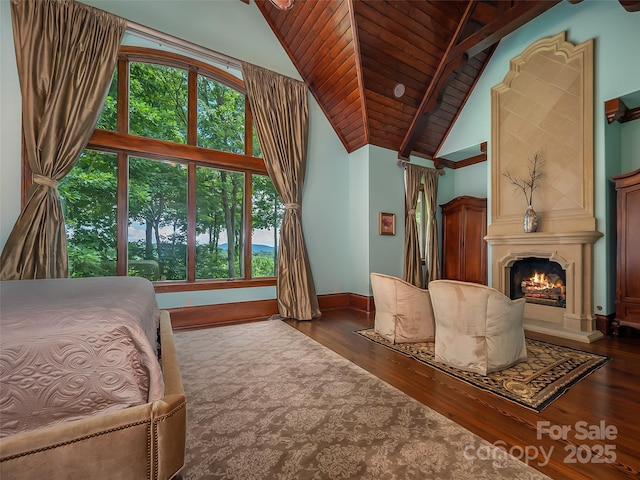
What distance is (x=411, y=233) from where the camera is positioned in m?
5.43

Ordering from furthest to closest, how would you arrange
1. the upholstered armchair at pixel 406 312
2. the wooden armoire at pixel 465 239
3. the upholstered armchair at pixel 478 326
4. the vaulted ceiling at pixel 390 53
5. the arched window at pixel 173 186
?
the wooden armoire at pixel 465 239 → the vaulted ceiling at pixel 390 53 → the arched window at pixel 173 186 → the upholstered armchair at pixel 406 312 → the upholstered armchair at pixel 478 326

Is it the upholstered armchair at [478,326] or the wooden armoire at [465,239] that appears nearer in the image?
the upholstered armchair at [478,326]

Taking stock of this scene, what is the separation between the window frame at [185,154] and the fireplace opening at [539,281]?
4.01 metres

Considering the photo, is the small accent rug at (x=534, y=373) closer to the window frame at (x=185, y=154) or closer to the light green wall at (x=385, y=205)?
the light green wall at (x=385, y=205)

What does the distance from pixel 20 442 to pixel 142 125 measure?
3.87m

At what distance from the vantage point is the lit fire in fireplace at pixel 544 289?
12.8ft

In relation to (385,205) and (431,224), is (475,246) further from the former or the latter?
(385,205)

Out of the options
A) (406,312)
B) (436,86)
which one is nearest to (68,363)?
(406,312)

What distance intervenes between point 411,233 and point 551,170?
2.32 meters

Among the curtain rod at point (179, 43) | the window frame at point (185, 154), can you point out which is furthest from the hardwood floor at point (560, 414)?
the curtain rod at point (179, 43)

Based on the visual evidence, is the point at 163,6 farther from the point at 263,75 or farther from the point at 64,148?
the point at 64,148

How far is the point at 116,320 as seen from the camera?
1.15m

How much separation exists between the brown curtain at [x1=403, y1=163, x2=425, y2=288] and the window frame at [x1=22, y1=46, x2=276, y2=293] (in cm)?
270

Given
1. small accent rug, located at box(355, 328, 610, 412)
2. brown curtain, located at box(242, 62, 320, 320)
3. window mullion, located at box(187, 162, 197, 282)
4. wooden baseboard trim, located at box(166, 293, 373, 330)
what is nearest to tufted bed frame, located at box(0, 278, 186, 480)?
small accent rug, located at box(355, 328, 610, 412)
